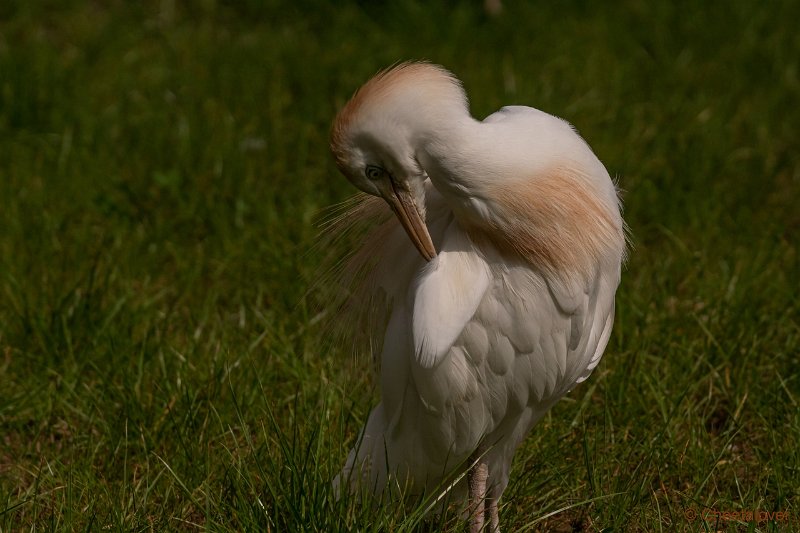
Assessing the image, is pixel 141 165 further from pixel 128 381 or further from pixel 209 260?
pixel 128 381

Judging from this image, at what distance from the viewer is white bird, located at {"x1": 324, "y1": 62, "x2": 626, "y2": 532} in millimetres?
2492

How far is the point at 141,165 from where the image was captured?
4801mm

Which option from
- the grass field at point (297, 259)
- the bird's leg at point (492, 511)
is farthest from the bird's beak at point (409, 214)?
the bird's leg at point (492, 511)

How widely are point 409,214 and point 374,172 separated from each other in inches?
4.8

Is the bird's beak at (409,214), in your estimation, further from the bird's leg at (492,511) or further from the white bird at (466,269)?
the bird's leg at (492,511)

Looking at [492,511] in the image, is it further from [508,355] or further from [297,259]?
[297,259]

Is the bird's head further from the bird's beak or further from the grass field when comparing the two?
the grass field

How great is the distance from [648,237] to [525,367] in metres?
1.92

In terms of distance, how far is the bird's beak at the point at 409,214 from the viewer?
258 centimetres

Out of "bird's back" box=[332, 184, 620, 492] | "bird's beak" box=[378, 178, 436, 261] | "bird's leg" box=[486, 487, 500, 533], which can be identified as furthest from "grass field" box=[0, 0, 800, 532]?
"bird's beak" box=[378, 178, 436, 261]

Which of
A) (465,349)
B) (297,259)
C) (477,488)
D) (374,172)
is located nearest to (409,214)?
(374,172)

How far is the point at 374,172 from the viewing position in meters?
2.57

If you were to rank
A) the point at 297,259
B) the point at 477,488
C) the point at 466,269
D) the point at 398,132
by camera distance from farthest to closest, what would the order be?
1. the point at 297,259
2. the point at 477,488
3. the point at 466,269
4. the point at 398,132

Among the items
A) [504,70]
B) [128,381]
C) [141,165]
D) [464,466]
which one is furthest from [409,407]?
[504,70]
